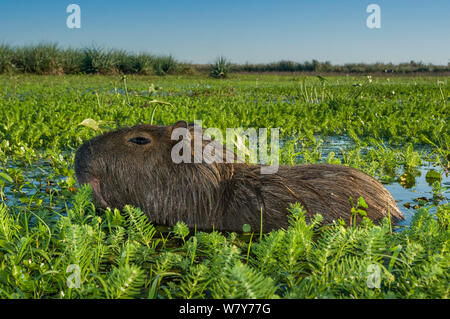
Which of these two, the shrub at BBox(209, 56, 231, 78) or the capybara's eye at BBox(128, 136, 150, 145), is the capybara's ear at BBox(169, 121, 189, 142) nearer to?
the capybara's eye at BBox(128, 136, 150, 145)

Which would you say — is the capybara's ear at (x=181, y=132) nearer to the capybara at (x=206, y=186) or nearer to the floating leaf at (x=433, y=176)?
the capybara at (x=206, y=186)

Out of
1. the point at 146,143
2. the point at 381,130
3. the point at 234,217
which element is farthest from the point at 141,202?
the point at 381,130

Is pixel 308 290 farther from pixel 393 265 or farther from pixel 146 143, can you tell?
pixel 146 143

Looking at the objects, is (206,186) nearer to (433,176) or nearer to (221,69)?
(433,176)

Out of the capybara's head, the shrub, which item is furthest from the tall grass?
the capybara's head

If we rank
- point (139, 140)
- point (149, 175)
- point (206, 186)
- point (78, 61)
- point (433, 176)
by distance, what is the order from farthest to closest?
point (78, 61), point (433, 176), point (139, 140), point (149, 175), point (206, 186)

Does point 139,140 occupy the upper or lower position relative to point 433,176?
upper

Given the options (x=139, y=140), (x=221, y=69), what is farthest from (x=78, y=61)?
(x=139, y=140)

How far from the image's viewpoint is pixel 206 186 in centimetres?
295


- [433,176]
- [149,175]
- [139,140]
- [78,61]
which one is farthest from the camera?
[78,61]

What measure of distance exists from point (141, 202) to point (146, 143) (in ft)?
1.46

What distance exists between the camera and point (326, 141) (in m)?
6.68

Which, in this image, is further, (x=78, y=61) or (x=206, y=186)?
(x=78, y=61)

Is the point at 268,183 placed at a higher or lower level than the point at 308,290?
higher
